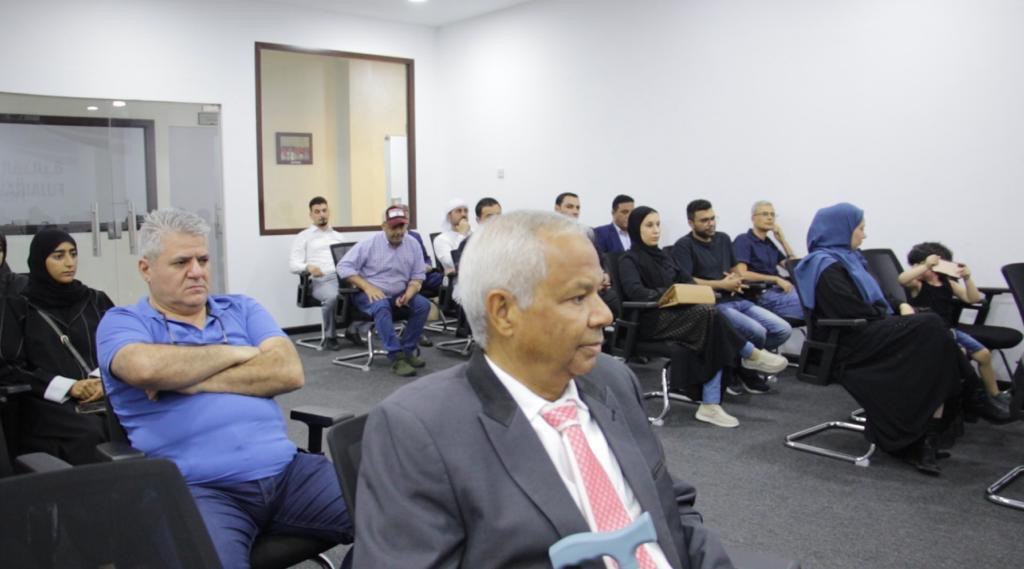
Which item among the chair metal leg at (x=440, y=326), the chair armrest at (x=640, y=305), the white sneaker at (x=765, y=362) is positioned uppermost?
the chair armrest at (x=640, y=305)

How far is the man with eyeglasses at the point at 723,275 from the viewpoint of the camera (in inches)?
203

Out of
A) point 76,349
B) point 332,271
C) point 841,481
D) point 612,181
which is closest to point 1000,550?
point 841,481

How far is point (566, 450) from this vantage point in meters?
1.39

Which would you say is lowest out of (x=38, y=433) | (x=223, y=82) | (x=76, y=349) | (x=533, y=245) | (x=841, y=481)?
(x=841, y=481)

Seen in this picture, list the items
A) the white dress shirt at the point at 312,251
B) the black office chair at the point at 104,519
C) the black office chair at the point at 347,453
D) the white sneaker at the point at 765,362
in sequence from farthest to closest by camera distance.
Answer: the white dress shirt at the point at 312,251
the white sneaker at the point at 765,362
the black office chair at the point at 347,453
the black office chair at the point at 104,519

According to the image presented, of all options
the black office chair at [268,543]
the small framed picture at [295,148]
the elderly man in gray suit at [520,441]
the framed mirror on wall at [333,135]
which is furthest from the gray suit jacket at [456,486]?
the small framed picture at [295,148]

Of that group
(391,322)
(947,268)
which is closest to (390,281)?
(391,322)

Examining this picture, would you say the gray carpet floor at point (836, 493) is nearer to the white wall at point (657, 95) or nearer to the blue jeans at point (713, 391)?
the blue jeans at point (713, 391)

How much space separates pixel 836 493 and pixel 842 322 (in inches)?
31.8

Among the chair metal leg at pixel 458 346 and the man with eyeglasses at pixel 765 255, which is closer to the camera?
the man with eyeglasses at pixel 765 255

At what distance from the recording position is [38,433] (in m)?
3.09

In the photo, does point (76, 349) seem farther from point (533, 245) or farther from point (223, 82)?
point (223, 82)

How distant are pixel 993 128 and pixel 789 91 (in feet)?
4.63

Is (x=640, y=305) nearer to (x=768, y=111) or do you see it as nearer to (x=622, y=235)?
(x=622, y=235)
